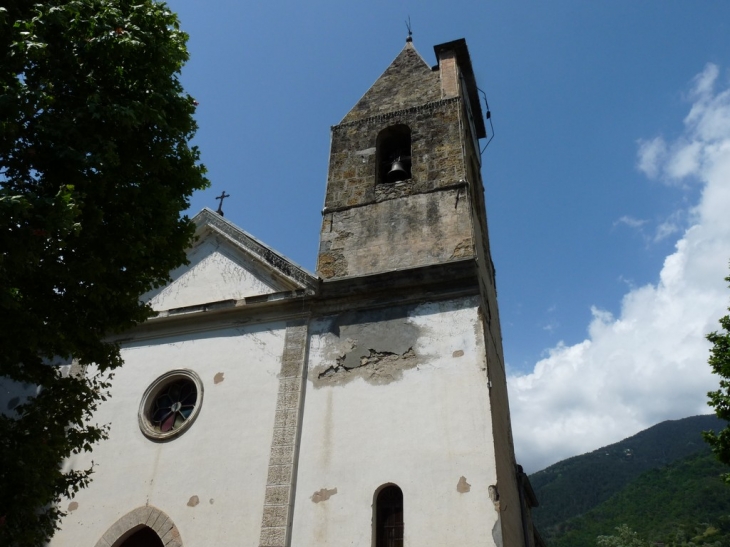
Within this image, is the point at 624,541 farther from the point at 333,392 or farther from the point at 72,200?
the point at 72,200

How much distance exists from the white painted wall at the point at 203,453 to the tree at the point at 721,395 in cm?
773

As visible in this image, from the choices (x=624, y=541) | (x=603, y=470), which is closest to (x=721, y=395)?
(x=624, y=541)

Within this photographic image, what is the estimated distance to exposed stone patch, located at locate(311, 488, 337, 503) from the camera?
306 inches

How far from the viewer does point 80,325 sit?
575cm

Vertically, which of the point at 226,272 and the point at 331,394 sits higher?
the point at 226,272

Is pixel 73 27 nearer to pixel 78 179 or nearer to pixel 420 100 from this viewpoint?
pixel 78 179

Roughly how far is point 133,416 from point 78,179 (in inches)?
206

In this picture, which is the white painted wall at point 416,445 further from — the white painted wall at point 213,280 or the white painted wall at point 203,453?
the white painted wall at point 213,280

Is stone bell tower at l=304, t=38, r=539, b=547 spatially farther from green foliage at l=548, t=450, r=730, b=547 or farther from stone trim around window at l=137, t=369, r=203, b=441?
green foliage at l=548, t=450, r=730, b=547

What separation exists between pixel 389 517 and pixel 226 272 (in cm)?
553

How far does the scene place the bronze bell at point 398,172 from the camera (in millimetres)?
11297

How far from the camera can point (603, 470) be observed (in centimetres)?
11575

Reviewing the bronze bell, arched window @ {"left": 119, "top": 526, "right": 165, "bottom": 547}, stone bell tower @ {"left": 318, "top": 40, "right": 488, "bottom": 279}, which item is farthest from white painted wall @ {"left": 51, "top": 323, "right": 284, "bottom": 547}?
the bronze bell

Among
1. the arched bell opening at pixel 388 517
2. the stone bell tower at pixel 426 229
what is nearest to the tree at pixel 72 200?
the arched bell opening at pixel 388 517
